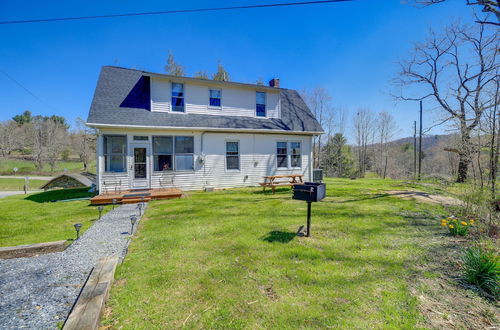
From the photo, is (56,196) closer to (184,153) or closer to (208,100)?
(184,153)

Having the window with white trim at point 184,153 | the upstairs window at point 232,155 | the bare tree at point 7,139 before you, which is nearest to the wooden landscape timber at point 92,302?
→ the window with white trim at point 184,153

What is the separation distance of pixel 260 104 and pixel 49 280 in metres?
11.3

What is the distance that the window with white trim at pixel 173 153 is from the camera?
9750 millimetres

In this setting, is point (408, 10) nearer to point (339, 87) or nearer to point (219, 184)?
point (339, 87)

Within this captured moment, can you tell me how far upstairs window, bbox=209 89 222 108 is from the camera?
11234 mm

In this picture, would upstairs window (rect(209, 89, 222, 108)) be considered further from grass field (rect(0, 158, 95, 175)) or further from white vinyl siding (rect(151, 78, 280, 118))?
grass field (rect(0, 158, 95, 175))

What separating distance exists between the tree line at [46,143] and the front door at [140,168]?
25813 millimetres

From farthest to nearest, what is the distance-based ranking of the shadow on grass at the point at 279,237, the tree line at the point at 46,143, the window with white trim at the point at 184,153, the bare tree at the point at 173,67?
the tree line at the point at 46,143
the bare tree at the point at 173,67
the window with white trim at the point at 184,153
the shadow on grass at the point at 279,237

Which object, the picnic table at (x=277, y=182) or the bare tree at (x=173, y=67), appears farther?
the bare tree at (x=173, y=67)

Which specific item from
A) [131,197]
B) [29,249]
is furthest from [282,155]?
[29,249]

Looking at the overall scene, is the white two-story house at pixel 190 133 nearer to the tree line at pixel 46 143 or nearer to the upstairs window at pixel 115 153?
the upstairs window at pixel 115 153

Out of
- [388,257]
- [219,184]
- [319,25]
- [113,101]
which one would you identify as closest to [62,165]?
[113,101]

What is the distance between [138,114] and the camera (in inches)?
376

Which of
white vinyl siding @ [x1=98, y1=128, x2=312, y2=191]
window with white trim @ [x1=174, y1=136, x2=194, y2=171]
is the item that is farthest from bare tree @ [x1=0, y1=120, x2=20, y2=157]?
window with white trim @ [x1=174, y1=136, x2=194, y2=171]
